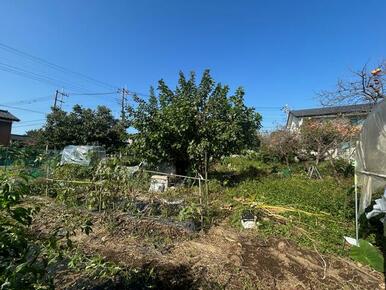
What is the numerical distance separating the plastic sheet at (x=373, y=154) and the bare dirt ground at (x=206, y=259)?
1.12 metres

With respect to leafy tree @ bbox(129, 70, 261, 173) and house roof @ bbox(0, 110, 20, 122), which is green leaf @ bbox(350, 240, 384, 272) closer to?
leafy tree @ bbox(129, 70, 261, 173)

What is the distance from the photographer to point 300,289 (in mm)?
3373

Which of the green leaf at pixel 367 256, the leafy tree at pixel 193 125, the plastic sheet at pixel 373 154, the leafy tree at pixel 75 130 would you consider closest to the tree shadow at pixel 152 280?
the green leaf at pixel 367 256

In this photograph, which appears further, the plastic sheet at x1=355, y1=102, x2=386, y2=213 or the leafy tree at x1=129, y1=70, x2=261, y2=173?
the leafy tree at x1=129, y1=70, x2=261, y2=173

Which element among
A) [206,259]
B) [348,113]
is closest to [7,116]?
[348,113]

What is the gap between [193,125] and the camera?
30.4ft

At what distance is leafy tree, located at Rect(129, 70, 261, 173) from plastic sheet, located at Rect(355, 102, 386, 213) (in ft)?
15.3

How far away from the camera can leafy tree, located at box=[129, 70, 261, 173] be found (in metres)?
9.01

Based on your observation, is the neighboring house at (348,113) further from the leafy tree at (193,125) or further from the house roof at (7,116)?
the house roof at (7,116)

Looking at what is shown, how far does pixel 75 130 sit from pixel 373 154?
18.5 metres

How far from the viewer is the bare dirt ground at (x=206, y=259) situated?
11.1ft

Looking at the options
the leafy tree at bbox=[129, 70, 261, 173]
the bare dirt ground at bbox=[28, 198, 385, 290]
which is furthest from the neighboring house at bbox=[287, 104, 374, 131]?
the bare dirt ground at bbox=[28, 198, 385, 290]

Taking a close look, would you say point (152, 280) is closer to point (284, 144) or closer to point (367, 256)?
point (367, 256)

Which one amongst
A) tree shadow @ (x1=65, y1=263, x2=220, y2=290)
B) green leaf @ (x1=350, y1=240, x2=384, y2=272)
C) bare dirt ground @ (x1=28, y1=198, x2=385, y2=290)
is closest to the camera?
tree shadow @ (x1=65, y1=263, x2=220, y2=290)
